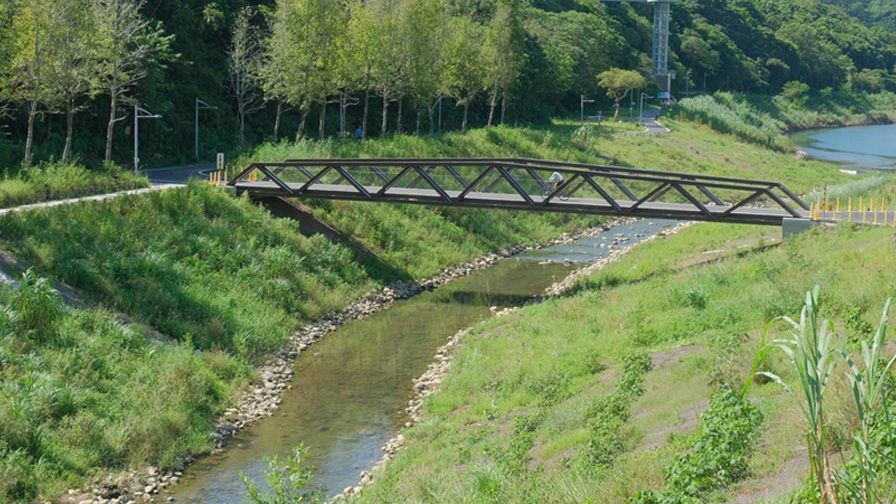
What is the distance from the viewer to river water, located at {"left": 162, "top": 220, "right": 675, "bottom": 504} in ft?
59.2

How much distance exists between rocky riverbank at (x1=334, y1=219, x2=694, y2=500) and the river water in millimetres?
251

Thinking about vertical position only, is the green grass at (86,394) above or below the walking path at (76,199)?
below

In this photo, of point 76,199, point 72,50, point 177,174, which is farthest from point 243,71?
point 76,199

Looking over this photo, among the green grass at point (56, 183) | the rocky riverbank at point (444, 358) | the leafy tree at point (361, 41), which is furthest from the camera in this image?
the leafy tree at point (361, 41)

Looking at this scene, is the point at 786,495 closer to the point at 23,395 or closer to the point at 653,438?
the point at 653,438

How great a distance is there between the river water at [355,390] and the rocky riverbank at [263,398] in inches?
10.7

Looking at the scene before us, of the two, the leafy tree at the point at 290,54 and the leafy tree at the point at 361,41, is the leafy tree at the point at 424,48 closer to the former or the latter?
the leafy tree at the point at 361,41

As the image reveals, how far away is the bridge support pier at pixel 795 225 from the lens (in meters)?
29.7

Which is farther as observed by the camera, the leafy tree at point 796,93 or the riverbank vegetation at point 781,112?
the leafy tree at point 796,93

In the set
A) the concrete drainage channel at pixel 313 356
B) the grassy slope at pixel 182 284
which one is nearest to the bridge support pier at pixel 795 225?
the concrete drainage channel at pixel 313 356

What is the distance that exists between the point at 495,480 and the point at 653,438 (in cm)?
268

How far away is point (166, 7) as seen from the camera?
54.5 m

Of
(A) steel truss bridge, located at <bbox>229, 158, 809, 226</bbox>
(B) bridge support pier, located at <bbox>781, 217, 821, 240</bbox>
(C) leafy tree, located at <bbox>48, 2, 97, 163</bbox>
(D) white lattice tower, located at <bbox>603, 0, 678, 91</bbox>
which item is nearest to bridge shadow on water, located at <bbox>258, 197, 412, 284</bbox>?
(A) steel truss bridge, located at <bbox>229, 158, 809, 226</bbox>

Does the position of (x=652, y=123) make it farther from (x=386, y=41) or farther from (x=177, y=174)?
(x=177, y=174)
